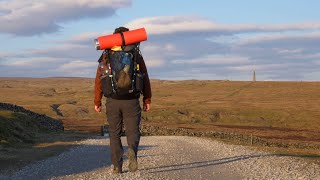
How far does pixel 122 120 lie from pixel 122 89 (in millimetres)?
1074

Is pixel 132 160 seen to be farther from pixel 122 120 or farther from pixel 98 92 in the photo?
pixel 98 92

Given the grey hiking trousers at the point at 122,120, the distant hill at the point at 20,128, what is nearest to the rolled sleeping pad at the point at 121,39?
the grey hiking trousers at the point at 122,120

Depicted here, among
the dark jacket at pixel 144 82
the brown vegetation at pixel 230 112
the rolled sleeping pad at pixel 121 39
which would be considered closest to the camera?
the rolled sleeping pad at pixel 121 39

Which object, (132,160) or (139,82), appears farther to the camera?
(132,160)

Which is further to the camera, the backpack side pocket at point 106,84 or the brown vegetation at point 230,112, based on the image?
the brown vegetation at point 230,112

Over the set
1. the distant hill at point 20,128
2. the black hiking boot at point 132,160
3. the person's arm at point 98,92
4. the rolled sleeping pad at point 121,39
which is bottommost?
the distant hill at point 20,128

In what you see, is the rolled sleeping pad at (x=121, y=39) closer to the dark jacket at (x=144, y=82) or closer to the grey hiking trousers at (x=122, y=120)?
the dark jacket at (x=144, y=82)

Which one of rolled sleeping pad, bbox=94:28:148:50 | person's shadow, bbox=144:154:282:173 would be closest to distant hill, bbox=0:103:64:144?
person's shadow, bbox=144:154:282:173

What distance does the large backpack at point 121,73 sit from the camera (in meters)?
12.9

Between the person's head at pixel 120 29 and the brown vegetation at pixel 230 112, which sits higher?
the person's head at pixel 120 29

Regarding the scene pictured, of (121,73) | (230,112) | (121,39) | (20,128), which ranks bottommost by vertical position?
(230,112)

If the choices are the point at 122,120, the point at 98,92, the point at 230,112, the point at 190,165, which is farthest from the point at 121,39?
the point at 230,112

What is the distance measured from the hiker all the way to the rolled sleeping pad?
0.43 feet

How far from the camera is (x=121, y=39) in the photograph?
13.1 m
